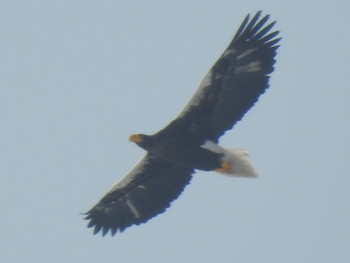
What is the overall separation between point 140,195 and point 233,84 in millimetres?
2252

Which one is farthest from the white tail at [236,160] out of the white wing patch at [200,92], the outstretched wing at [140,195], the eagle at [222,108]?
the outstretched wing at [140,195]

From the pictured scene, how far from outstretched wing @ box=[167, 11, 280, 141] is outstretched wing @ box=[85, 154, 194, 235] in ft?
3.31

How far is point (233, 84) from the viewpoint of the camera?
70.7ft

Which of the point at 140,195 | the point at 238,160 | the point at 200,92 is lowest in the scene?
the point at 238,160

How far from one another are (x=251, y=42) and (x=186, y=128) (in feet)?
4.63

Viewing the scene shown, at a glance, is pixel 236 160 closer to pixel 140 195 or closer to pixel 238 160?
pixel 238 160

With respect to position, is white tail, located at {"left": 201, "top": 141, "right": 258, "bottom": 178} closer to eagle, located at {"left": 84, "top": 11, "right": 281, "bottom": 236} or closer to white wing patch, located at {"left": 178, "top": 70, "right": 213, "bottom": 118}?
eagle, located at {"left": 84, "top": 11, "right": 281, "bottom": 236}

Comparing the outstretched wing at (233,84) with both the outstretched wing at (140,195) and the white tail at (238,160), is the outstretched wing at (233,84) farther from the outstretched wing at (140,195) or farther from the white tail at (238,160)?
the outstretched wing at (140,195)

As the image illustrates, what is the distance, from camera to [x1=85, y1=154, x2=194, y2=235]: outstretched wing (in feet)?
74.0

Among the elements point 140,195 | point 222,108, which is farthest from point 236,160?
point 140,195

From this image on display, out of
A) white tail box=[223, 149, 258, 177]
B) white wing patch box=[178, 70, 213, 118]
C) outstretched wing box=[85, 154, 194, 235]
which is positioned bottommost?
white tail box=[223, 149, 258, 177]

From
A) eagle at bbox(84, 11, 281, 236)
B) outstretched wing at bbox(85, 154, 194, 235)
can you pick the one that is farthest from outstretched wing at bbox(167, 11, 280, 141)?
outstretched wing at bbox(85, 154, 194, 235)

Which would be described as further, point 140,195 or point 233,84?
point 140,195

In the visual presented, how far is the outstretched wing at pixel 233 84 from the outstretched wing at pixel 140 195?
3.31 ft
